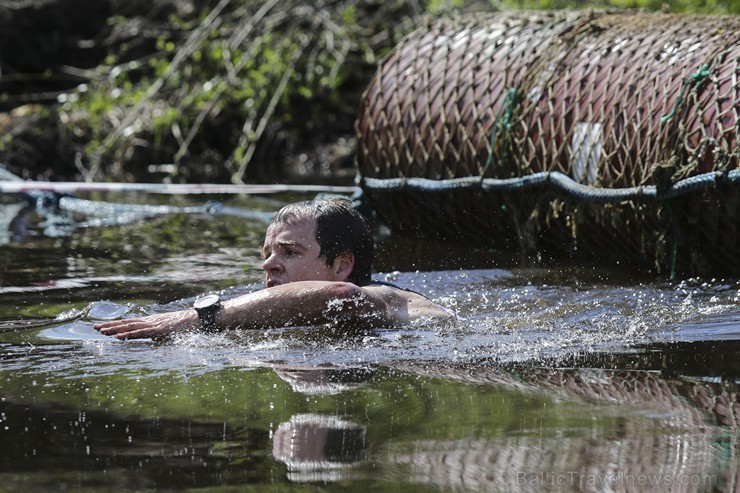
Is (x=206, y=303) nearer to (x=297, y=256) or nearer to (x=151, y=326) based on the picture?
(x=151, y=326)

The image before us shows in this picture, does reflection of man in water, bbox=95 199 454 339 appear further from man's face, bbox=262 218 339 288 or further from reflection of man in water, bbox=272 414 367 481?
reflection of man in water, bbox=272 414 367 481

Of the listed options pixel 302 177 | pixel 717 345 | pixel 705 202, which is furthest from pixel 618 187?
pixel 302 177

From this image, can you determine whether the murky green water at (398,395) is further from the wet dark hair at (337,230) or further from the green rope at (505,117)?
the green rope at (505,117)

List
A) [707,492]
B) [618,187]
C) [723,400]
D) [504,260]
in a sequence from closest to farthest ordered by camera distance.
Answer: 1. [707,492]
2. [723,400]
3. [618,187]
4. [504,260]

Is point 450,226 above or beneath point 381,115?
beneath

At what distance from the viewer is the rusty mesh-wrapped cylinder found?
489cm

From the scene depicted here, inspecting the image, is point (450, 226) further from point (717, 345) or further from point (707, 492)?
point (707, 492)

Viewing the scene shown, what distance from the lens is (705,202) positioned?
4.83 metres

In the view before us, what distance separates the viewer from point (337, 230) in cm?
431

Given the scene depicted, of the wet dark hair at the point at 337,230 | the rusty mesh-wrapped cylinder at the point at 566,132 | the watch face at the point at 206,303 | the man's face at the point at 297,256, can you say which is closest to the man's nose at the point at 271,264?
the man's face at the point at 297,256

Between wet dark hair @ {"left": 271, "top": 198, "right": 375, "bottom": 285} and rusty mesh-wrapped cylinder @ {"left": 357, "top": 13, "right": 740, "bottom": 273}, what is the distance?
4.20 ft

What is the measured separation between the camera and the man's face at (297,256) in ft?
14.0

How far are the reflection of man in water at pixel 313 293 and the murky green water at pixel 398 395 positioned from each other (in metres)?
0.06

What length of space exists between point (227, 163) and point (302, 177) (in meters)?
1.49
